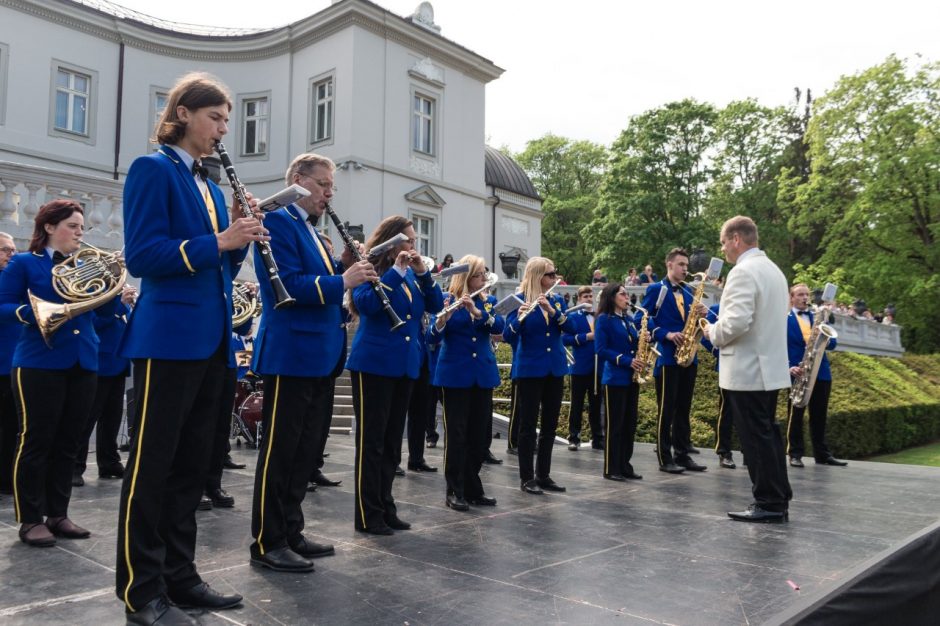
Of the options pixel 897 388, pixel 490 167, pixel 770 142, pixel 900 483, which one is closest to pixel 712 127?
pixel 770 142

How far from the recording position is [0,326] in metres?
6.02

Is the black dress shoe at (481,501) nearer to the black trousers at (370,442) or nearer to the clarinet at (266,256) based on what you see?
the black trousers at (370,442)

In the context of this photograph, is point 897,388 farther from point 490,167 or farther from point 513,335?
point 490,167

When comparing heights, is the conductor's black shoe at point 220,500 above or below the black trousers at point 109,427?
below

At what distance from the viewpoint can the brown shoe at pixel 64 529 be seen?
187 inches

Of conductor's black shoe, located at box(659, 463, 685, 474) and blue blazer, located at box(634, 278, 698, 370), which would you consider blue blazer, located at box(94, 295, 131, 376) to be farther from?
conductor's black shoe, located at box(659, 463, 685, 474)

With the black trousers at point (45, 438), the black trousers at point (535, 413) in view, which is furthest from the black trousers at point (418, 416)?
the black trousers at point (45, 438)

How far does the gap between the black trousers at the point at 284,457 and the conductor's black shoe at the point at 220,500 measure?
1891 millimetres

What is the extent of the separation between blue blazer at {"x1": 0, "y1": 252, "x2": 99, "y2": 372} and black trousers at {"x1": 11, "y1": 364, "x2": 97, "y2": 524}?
0.22 feet

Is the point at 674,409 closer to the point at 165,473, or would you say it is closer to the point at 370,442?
the point at 370,442

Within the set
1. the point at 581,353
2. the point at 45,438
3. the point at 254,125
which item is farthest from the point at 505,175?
the point at 45,438

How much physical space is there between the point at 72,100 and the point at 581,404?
20660 millimetres

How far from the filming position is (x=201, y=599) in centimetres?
334

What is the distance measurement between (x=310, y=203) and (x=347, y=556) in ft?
6.98
